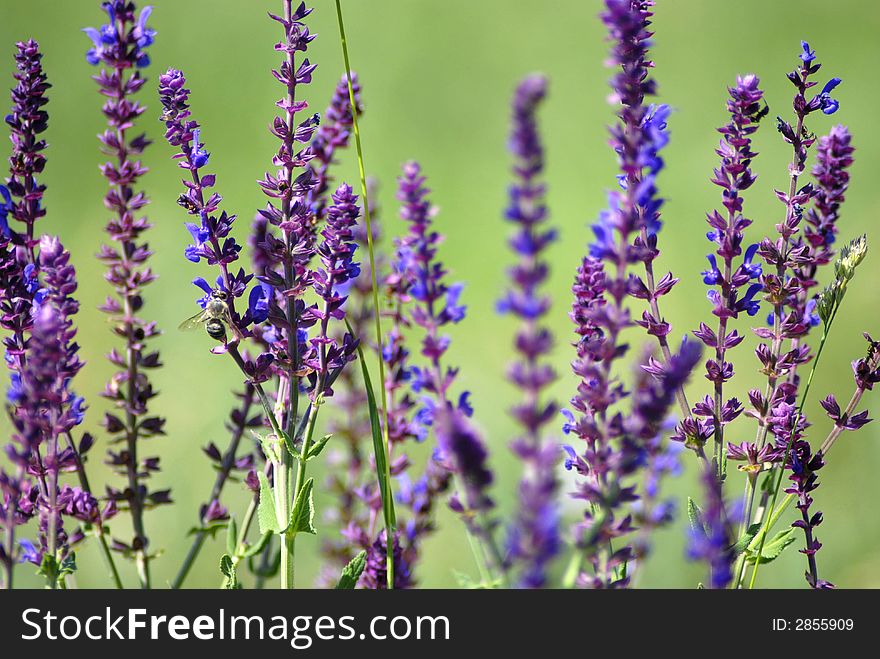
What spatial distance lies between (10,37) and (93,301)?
1971mm

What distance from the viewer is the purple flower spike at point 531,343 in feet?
2.60

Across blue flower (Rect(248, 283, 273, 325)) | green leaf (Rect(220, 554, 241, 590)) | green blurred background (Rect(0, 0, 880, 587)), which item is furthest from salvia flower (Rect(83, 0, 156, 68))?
green blurred background (Rect(0, 0, 880, 587))

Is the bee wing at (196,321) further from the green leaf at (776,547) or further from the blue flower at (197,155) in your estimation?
the green leaf at (776,547)

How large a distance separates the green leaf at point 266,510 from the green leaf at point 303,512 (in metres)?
0.03

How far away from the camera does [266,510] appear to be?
1.42 meters

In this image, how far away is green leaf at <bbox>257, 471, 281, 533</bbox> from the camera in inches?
55.7

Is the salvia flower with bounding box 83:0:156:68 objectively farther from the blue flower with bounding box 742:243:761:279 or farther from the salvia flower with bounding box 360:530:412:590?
the blue flower with bounding box 742:243:761:279

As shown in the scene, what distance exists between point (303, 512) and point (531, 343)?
0.73 meters

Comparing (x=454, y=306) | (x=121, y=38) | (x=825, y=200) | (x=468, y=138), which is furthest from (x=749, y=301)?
(x=468, y=138)

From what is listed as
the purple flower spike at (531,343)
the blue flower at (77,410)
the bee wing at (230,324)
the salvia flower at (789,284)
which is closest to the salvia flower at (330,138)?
the bee wing at (230,324)

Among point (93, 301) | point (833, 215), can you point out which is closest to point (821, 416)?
point (833, 215)

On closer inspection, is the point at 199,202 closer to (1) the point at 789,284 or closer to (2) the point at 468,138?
(1) the point at 789,284

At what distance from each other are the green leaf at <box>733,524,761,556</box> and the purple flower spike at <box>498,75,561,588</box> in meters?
0.66
